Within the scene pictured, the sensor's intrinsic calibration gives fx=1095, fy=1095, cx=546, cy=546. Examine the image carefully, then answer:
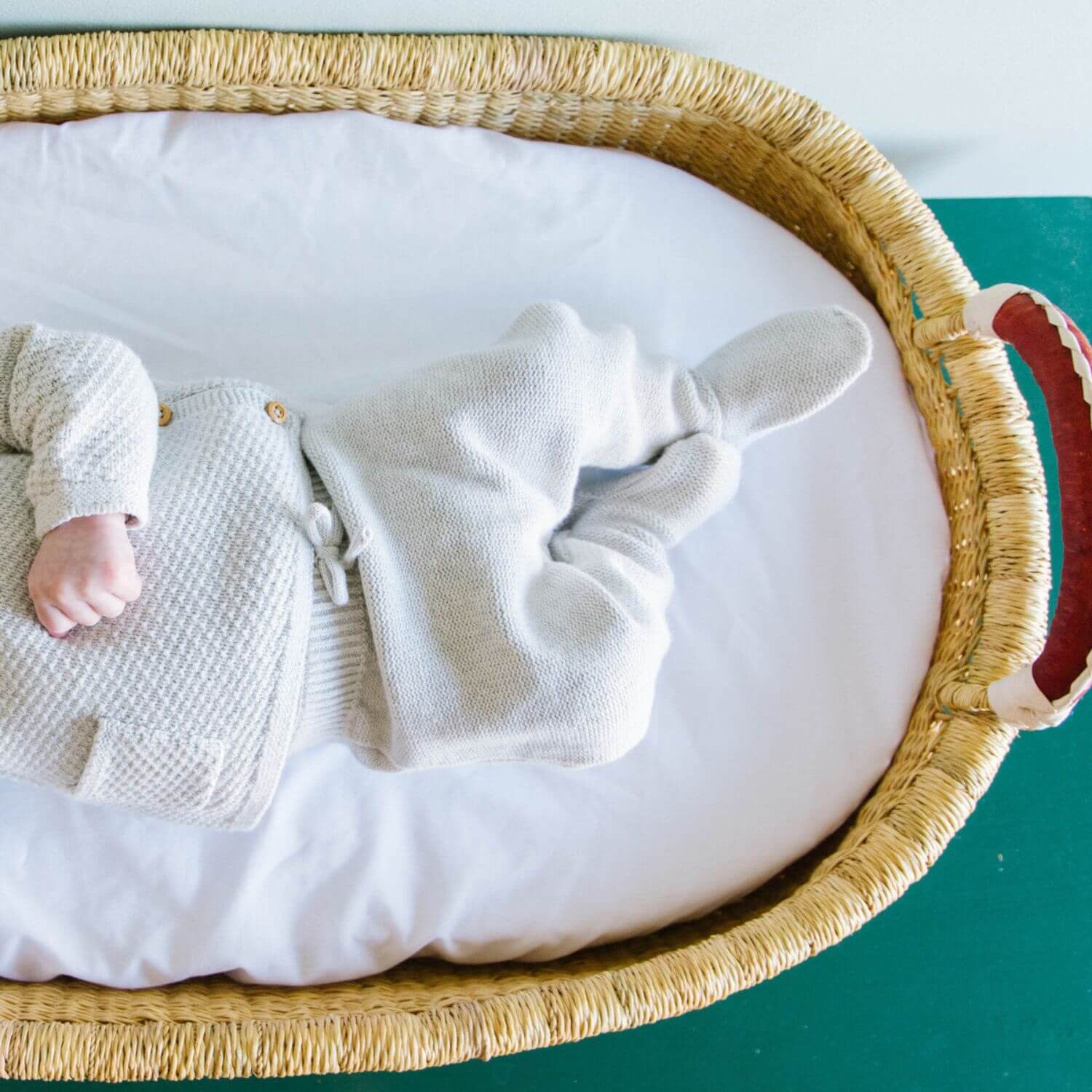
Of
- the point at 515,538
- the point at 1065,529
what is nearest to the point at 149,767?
the point at 515,538

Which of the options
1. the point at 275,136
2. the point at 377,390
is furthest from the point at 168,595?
the point at 275,136

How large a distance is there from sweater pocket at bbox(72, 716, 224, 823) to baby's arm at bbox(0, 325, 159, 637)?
87 mm

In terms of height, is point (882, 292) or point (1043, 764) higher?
point (882, 292)

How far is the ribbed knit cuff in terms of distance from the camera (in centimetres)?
76

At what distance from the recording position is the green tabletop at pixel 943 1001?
124 centimetres

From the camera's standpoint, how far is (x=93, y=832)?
Answer: 0.96m

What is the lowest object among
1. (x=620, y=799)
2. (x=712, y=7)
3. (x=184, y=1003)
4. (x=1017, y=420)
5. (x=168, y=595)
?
(x=184, y=1003)

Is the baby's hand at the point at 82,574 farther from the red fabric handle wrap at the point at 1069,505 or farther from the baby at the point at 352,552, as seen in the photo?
the red fabric handle wrap at the point at 1069,505

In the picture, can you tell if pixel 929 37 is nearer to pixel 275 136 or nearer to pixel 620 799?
pixel 275 136

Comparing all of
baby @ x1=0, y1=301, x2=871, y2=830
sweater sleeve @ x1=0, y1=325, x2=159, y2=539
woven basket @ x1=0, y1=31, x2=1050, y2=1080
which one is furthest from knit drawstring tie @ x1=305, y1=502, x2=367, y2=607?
woven basket @ x1=0, y1=31, x2=1050, y2=1080

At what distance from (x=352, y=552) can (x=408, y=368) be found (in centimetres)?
29

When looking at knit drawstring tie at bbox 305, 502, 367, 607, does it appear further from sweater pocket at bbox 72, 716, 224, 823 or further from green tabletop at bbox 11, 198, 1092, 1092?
green tabletop at bbox 11, 198, 1092, 1092

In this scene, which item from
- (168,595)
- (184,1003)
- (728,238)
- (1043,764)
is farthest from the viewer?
(1043,764)

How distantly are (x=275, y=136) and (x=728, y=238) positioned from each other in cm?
47
